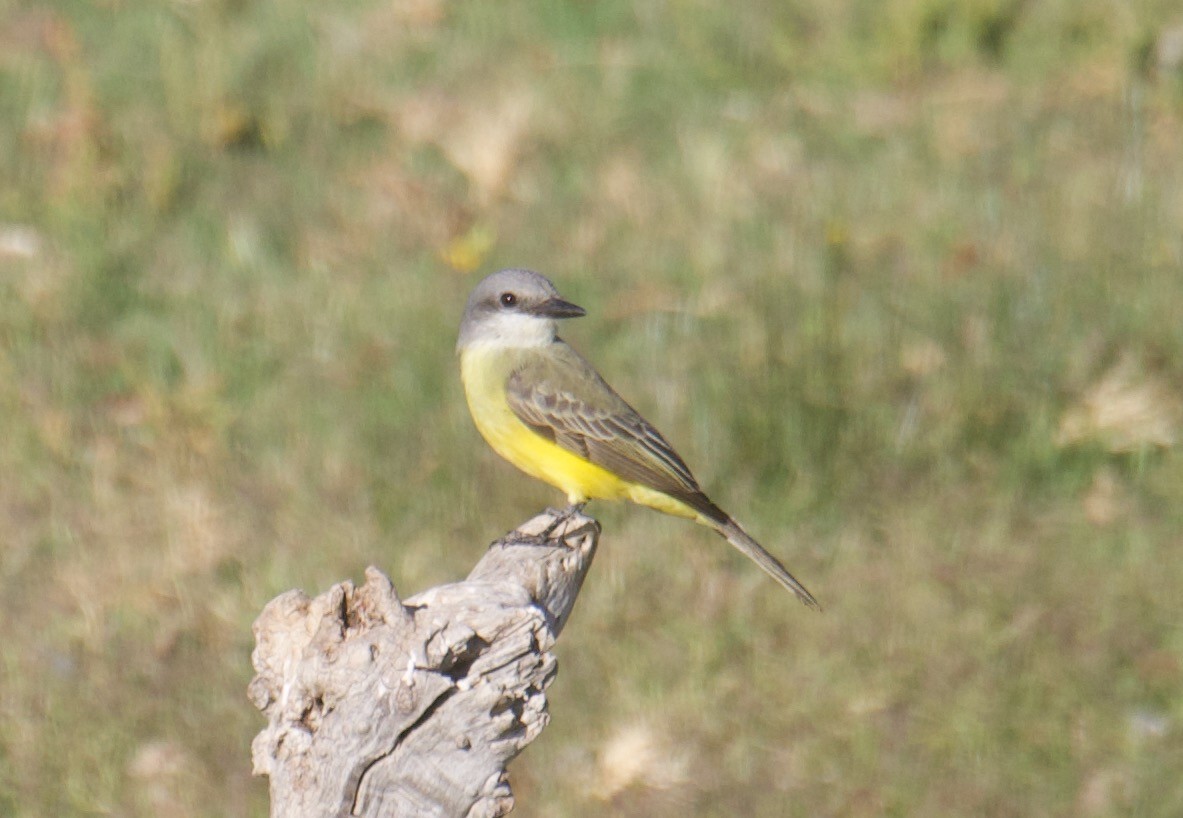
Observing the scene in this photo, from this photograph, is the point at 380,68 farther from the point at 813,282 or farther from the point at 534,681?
the point at 534,681

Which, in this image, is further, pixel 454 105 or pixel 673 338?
pixel 454 105

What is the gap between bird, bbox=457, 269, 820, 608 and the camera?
5711mm

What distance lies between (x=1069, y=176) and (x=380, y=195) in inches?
145

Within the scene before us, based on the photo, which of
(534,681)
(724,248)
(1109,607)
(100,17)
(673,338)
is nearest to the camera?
(534,681)

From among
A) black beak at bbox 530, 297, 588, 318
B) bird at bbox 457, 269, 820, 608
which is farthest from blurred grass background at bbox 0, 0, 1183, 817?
black beak at bbox 530, 297, 588, 318

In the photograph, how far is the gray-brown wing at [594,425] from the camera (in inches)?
223

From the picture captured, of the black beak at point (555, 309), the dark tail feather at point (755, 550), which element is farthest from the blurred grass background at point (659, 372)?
the black beak at point (555, 309)

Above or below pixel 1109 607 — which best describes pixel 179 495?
above

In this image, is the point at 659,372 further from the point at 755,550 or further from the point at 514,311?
the point at 755,550

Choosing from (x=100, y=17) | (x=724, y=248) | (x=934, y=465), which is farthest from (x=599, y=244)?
(x=100, y=17)

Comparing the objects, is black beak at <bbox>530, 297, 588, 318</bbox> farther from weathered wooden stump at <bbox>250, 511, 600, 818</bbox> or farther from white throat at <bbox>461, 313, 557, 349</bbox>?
weathered wooden stump at <bbox>250, 511, 600, 818</bbox>

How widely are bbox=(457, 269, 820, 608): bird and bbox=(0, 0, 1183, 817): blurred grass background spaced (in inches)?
46.8

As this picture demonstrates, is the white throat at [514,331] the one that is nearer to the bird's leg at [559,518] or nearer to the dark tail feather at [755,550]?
the bird's leg at [559,518]

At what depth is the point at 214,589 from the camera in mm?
7121
